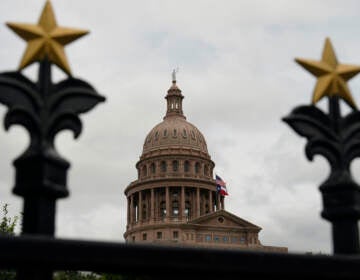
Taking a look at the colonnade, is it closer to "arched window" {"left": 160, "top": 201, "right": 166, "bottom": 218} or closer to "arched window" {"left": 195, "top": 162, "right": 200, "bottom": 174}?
"arched window" {"left": 160, "top": 201, "right": 166, "bottom": 218}

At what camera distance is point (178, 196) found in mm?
106438

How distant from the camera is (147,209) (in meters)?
107

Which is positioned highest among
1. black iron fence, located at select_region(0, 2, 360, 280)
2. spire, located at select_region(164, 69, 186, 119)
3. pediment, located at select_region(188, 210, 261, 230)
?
spire, located at select_region(164, 69, 186, 119)

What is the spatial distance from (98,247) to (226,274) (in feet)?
3.67

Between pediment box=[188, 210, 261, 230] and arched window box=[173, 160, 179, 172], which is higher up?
arched window box=[173, 160, 179, 172]

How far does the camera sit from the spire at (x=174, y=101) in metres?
117

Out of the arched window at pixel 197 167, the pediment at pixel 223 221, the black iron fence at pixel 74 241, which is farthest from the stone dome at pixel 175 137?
the black iron fence at pixel 74 241

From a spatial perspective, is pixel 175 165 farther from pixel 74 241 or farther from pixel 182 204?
pixel 74 241

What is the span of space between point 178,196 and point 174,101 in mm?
21616

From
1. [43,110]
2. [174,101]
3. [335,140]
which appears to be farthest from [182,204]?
[43,110]

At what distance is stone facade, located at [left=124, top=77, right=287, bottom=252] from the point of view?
97438 mm

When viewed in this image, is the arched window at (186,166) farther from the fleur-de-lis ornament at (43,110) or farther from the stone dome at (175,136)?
the fleur-de-lis ornament at (43,110)

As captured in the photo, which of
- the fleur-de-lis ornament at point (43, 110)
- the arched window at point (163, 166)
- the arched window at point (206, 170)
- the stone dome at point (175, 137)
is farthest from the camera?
the arched window at point (206, 170)

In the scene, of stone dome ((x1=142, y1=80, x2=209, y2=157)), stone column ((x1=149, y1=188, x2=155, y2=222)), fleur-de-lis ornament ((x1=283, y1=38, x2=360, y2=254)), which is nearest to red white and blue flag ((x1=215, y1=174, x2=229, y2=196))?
stone dome ((x1=142, y1=80, x2=209, y2=157))
